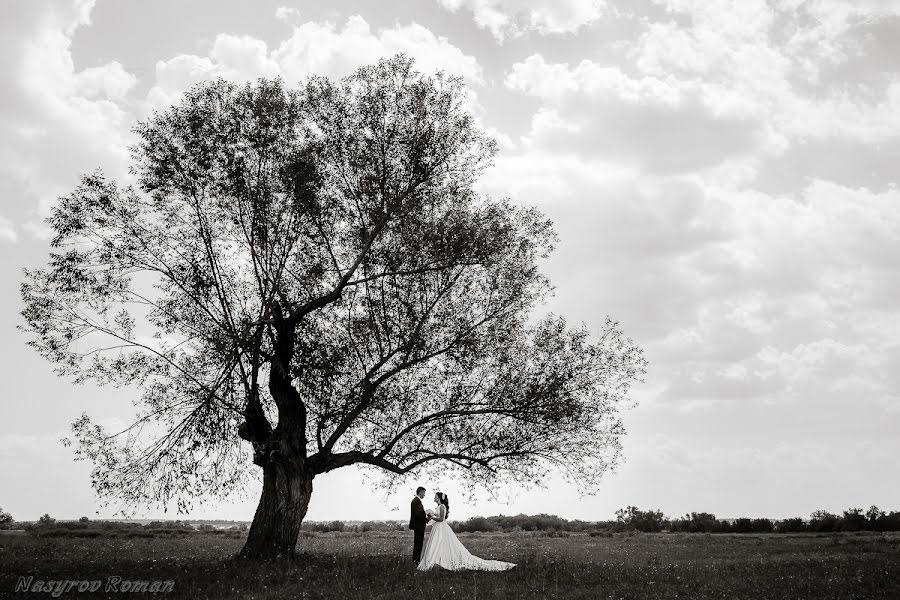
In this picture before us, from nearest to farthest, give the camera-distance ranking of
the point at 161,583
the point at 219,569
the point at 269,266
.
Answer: the point at 161,583, the point at 219,569, the point at 269,266

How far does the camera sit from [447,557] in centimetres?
2459

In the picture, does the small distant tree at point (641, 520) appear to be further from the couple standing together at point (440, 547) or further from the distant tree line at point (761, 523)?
the couple standing together at point (440, 547)

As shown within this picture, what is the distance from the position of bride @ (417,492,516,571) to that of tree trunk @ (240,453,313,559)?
5062 millimetres

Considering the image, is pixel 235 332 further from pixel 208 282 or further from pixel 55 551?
pixel 55 551

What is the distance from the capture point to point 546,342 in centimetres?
2722

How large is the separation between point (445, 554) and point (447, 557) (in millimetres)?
133

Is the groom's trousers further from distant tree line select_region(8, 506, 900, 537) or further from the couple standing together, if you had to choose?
distant tree line select_region(8, 506, 900, 537)

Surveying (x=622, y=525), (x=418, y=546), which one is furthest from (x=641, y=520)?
(x=418, y=546)

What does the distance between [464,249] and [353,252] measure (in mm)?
4744

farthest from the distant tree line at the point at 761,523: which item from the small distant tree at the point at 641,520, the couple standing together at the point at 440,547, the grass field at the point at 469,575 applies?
the couple standing together at the point at 440,547

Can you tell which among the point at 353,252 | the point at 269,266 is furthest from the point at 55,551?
the point at 353,252

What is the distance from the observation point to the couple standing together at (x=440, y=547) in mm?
24297

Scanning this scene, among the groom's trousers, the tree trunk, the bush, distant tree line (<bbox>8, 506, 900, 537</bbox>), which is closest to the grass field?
the groom's trousers

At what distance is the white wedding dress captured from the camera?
24219 millimetres
